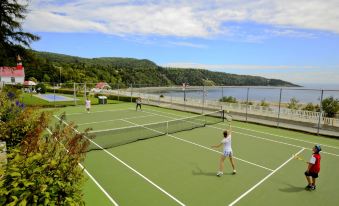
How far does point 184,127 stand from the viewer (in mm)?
17656

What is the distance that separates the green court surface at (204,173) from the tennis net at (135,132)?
39 cm

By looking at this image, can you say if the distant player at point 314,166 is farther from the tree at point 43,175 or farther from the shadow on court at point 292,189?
the tree at point 43,175

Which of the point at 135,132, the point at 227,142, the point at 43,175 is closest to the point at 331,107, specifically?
the point at 135,132

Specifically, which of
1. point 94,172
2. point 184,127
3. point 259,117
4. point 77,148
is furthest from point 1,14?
point 77,148

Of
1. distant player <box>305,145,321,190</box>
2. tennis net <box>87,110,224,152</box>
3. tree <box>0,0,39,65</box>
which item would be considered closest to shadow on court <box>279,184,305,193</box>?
distant player <box>305,145,321,190</box>

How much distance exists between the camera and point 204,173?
31.7 feet

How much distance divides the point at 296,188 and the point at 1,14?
98.7 ft

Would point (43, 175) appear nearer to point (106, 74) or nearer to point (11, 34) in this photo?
point (11, 34)

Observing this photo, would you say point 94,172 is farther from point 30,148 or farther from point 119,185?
point 30,148

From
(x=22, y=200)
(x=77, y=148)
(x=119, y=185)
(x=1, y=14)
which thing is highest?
(x=1, y=14)

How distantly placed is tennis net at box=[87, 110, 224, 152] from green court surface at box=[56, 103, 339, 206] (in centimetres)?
39

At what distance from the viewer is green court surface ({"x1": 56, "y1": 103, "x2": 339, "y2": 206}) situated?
7797mm

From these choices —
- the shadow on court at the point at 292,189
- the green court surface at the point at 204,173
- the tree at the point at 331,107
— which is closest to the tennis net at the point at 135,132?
the green court surface at the point at 204,173

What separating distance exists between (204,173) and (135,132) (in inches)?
279
